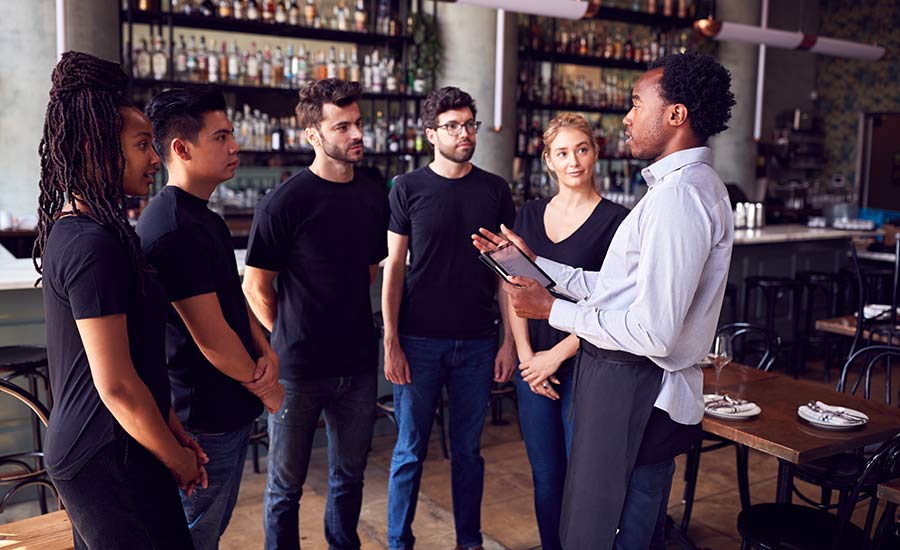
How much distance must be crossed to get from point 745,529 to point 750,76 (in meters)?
7.33

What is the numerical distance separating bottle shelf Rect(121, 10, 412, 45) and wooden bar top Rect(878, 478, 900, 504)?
5.63 meters

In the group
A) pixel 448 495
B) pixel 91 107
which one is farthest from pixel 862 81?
pixel 91 107

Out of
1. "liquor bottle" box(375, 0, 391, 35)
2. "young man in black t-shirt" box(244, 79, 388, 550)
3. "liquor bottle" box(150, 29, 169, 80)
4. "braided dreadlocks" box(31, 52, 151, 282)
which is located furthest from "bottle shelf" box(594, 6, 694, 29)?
"braided dreadlocks" box(31, 52, 151, 282)

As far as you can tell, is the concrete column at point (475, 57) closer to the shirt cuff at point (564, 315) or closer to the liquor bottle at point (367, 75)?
the liquor bottle at point (367, 75)

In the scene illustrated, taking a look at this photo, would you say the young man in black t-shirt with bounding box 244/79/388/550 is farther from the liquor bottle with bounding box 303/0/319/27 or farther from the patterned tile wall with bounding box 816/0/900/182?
the patterned tile wall with bounding box 816/0/900/182

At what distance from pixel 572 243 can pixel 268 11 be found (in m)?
4.71

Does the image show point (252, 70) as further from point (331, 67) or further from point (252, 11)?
point (331, 67)

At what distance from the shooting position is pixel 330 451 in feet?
8.84

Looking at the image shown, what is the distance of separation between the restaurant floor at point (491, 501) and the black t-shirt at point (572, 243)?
99 cm

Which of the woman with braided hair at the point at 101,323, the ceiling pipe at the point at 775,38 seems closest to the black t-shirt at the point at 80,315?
the woman with braided hair at the point at 101,323

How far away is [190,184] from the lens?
1.97 m

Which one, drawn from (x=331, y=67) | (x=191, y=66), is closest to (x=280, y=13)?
(x=331, y=67)

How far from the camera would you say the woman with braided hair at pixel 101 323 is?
4.90 feet

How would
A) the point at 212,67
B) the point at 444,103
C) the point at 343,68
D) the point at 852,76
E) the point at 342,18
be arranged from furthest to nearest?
the point at 852,76 < the point at 342,18 < the point at 343,68 < the point at 212,67 < the point at 444,103
